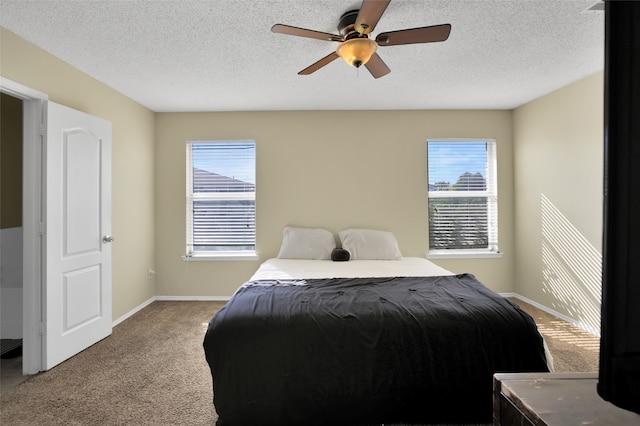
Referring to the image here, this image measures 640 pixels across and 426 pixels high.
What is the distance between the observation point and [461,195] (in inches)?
173

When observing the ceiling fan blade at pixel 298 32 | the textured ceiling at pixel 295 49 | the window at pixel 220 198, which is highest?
the textured ceiling at pixel 295 49

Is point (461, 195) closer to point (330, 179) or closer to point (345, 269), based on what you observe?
point (330, 179)

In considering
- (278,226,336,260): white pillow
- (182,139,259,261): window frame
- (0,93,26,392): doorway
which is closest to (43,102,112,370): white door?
(0,93,26,392): doorway

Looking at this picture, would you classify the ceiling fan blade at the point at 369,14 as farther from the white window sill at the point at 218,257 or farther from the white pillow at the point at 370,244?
the white window sill at the point at 218,257

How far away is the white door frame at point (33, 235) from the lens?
2504 millimetres

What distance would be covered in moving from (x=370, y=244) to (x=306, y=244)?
31.7 inches

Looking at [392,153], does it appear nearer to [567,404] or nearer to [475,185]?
[475,185]

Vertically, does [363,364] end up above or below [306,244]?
Result: below

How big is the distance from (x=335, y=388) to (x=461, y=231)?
133 inches

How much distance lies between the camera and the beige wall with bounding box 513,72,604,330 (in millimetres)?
3195

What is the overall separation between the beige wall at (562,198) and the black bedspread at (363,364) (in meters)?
2.10

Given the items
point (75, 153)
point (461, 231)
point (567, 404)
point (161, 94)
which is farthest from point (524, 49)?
point (75, 153)

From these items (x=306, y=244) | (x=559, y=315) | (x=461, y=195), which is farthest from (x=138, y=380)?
(x=559, y=315)

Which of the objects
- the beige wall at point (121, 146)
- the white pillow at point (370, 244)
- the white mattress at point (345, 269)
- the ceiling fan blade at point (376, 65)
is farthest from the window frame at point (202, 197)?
the ceiling fan blade at point (376, 65)
